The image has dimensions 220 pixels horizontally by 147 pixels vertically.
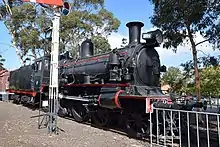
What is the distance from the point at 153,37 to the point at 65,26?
2140cm

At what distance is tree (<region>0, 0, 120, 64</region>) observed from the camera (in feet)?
99.3

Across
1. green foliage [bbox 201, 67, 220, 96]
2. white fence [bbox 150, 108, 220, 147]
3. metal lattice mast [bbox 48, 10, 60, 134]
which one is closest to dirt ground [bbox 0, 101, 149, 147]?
metal lattice mast [bbox 48, 10, 60, 134]

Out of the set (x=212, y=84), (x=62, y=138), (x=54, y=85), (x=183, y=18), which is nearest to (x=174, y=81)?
(x=212, y=84)

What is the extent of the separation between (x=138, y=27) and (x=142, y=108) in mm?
3600

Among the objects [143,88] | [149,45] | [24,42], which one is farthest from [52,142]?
[24,42]

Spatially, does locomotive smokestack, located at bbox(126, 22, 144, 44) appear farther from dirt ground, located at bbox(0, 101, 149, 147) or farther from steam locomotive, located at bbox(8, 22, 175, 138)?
dirt ground, located at bbox(0, 101, 149, 147)

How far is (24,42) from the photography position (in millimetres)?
32062

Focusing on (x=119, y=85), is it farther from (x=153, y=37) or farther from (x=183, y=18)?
(x=183, y=18)

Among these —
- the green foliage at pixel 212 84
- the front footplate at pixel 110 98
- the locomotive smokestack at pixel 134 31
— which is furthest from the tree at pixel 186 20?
the green foliage at pixel 212 84

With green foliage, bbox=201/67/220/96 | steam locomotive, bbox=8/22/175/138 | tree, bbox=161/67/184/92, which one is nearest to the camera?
steam locomotive, bbox=8/22/175/138

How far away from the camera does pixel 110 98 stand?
9.81 metres

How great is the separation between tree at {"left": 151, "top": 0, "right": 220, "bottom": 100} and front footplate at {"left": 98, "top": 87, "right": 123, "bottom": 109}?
17.0 ft

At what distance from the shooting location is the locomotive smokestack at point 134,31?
10922 mm

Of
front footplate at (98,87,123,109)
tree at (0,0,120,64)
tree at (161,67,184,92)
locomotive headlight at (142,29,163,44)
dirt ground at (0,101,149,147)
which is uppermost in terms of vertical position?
tree at (0,0,120,64)
